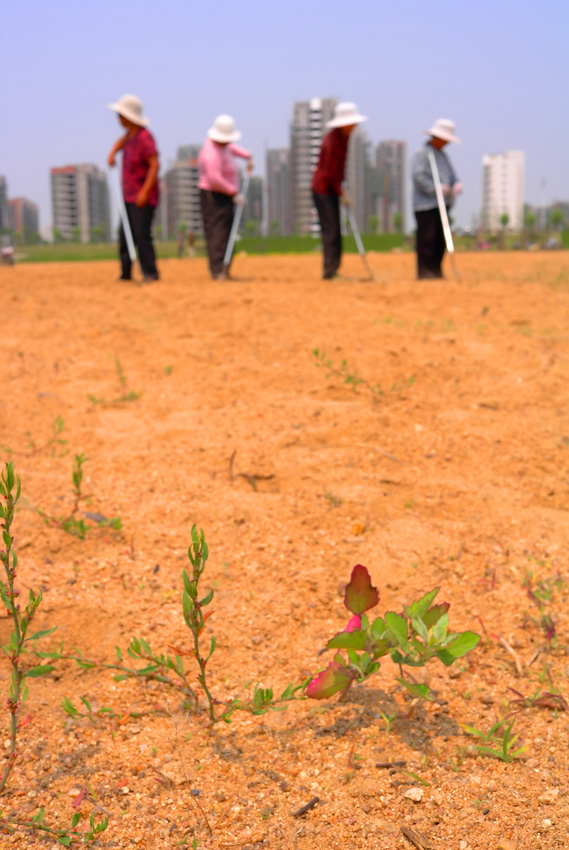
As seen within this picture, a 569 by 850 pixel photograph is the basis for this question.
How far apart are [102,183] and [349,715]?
12908 centimetres

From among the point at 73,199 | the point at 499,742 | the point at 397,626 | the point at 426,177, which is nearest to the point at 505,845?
the point at 499,742

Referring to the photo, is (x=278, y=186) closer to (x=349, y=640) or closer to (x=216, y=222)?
(x=216, y=222)

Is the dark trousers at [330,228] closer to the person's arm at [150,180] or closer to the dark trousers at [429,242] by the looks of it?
the dark trousers at [429,242]

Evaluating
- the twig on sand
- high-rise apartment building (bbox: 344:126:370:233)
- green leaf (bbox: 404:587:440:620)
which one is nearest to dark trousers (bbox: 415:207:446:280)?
the twig on sand

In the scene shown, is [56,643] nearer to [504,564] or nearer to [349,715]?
[349,715]

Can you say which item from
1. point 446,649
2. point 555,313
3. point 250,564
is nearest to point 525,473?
point 250,564

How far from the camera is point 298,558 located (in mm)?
2074

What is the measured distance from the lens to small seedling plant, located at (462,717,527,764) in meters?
1.34

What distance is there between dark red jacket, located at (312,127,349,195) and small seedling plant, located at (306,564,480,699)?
622 cm

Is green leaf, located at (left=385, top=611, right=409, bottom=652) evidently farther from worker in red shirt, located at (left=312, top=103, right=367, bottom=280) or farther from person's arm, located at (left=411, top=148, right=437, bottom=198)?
person's arm, located at (left=411, top=148, right=437, bottom=198)

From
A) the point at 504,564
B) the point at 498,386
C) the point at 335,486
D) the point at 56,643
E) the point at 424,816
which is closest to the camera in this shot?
the point at 424,816

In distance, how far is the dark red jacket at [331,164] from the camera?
23.0 feet

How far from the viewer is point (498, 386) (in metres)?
3.47

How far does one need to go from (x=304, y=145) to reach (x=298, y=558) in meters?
92.8
